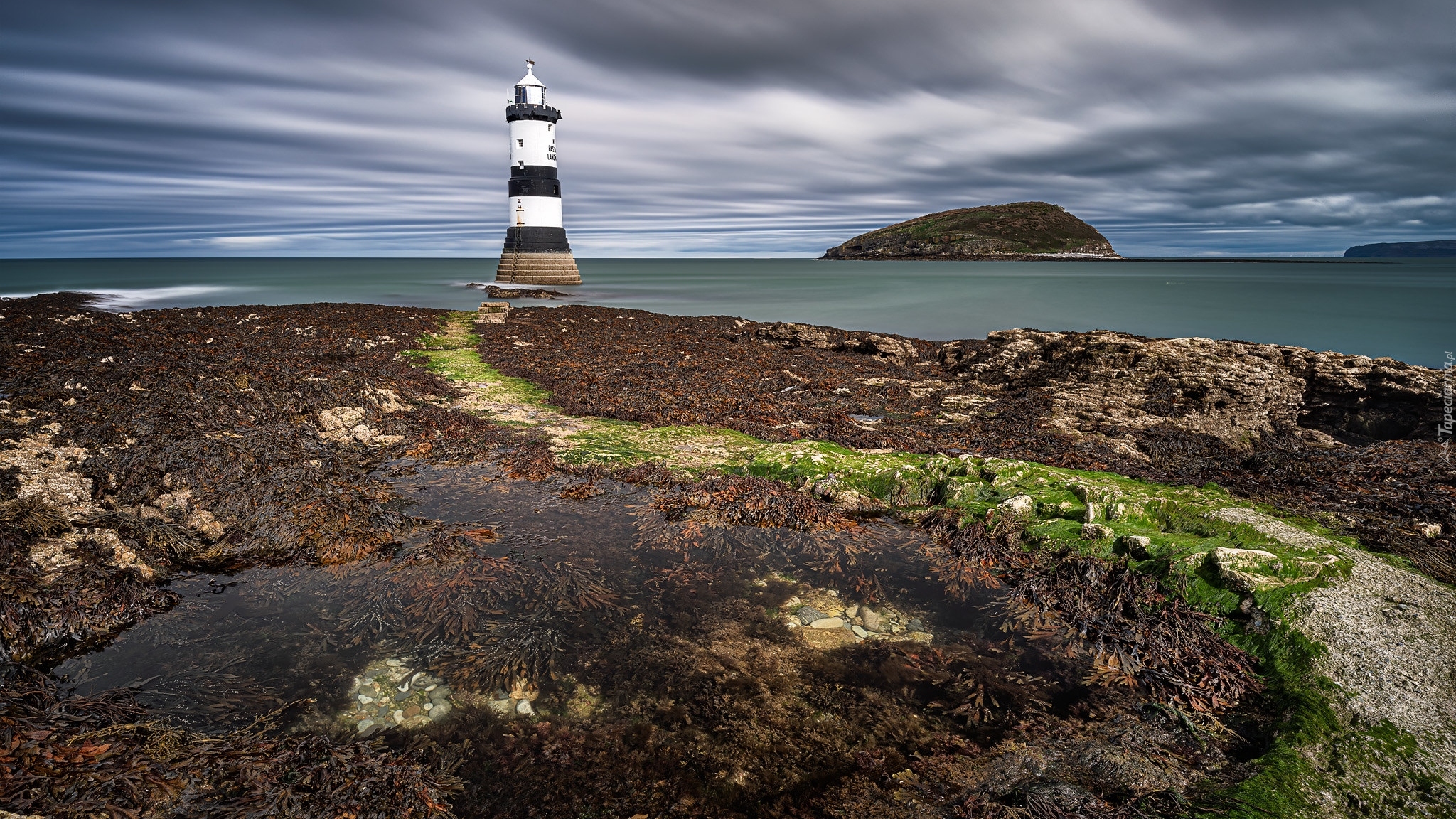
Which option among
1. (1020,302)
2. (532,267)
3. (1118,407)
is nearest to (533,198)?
(532,267)

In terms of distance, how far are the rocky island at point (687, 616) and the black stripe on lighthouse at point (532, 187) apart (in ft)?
147

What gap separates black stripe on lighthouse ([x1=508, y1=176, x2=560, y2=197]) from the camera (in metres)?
50.9

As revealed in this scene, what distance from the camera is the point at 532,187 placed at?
51.3 meters

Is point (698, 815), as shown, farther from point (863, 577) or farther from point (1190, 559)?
point (1190, 559)

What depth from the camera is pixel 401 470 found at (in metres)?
8.34

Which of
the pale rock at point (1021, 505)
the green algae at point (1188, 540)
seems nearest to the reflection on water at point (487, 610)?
the pale rock at point (1021, 505)

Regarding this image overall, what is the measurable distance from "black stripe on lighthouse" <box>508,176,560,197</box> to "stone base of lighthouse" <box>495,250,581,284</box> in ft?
15.8

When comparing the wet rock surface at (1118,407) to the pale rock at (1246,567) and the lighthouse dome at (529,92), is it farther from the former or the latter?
the lighthouse dome at (529,92)

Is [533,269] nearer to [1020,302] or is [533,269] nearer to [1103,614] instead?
[1020,302]

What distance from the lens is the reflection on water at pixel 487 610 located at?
4102mm

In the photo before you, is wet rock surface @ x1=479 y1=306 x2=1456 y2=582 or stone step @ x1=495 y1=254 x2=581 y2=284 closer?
wet rock surface @ x1=479 y1=306 x2=1456 y2=582

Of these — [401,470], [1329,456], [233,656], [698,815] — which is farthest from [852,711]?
[1329,456]

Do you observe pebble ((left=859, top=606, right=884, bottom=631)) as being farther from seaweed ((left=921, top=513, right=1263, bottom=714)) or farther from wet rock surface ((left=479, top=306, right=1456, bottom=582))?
wet rock surface ((left=479, top=306, right=1456, bottom=582))

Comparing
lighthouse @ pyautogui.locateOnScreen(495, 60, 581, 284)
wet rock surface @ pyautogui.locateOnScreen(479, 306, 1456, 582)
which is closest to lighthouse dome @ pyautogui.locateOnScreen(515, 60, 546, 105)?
lighthouse @ pyautogui.locateOnScreen(495, 60, 581, 284)
